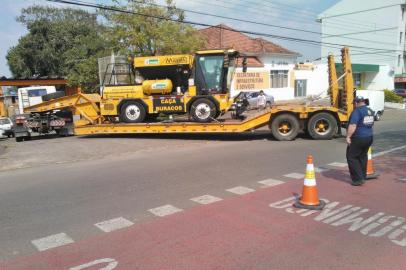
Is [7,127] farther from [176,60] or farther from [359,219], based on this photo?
[359,219]

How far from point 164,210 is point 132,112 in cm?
992

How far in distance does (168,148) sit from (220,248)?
28.2ft

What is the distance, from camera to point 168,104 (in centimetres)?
1507

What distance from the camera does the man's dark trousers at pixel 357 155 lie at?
7125 millimetres

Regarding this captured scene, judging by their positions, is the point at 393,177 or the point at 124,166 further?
the point at 124,166

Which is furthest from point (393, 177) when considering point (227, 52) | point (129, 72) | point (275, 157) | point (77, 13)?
point (77, 13)

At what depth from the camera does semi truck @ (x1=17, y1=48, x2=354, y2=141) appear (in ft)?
44.8

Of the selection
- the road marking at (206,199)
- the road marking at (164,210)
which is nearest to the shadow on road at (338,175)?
the road marking at (206,199)

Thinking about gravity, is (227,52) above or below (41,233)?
above

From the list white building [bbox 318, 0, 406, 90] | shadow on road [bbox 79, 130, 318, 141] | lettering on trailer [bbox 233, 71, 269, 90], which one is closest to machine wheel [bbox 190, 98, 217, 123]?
shadow on road [bbox 79, 130, 318, 141]

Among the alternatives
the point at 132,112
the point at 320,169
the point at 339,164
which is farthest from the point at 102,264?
the point at 132,112

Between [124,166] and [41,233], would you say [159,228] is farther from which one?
[124,166]

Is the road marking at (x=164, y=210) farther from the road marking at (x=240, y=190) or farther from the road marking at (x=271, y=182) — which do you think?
the road marking at (x=271, y=182)

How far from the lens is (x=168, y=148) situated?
12.9 meters
